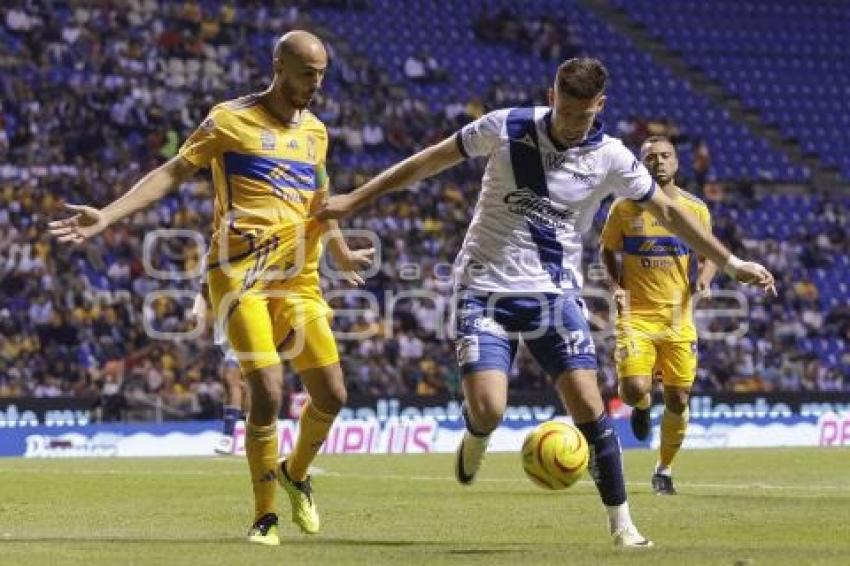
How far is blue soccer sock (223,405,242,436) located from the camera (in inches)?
1021

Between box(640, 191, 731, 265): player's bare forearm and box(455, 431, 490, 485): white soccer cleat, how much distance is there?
187cm

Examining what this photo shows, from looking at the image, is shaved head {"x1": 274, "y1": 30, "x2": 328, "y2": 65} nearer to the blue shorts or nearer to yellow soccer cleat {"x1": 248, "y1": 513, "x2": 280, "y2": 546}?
the blue shorts

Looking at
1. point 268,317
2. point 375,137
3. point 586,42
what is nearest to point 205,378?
point 375,137

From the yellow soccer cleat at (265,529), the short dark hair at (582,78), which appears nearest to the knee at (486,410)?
the yellow soccer cleat at (265,529)

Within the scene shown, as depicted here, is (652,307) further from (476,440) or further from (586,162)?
(586,162)

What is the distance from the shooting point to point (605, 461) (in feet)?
35.8

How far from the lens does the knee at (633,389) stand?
17.4 meters

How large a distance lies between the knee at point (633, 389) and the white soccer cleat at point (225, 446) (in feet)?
31.8

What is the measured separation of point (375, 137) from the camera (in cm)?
3678

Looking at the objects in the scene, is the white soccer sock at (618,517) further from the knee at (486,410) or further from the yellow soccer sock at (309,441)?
the yellow soccer sock at (309,441)

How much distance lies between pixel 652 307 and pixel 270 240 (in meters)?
7.12

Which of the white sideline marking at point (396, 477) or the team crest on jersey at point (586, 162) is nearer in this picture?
the team crest on jersey at point (586, 162)

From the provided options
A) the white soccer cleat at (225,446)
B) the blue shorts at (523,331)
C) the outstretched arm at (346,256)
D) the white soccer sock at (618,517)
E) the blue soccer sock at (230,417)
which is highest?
the outstretched arm at (346,256)

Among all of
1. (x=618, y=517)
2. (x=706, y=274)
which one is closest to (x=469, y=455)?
(x=618, y=517)
